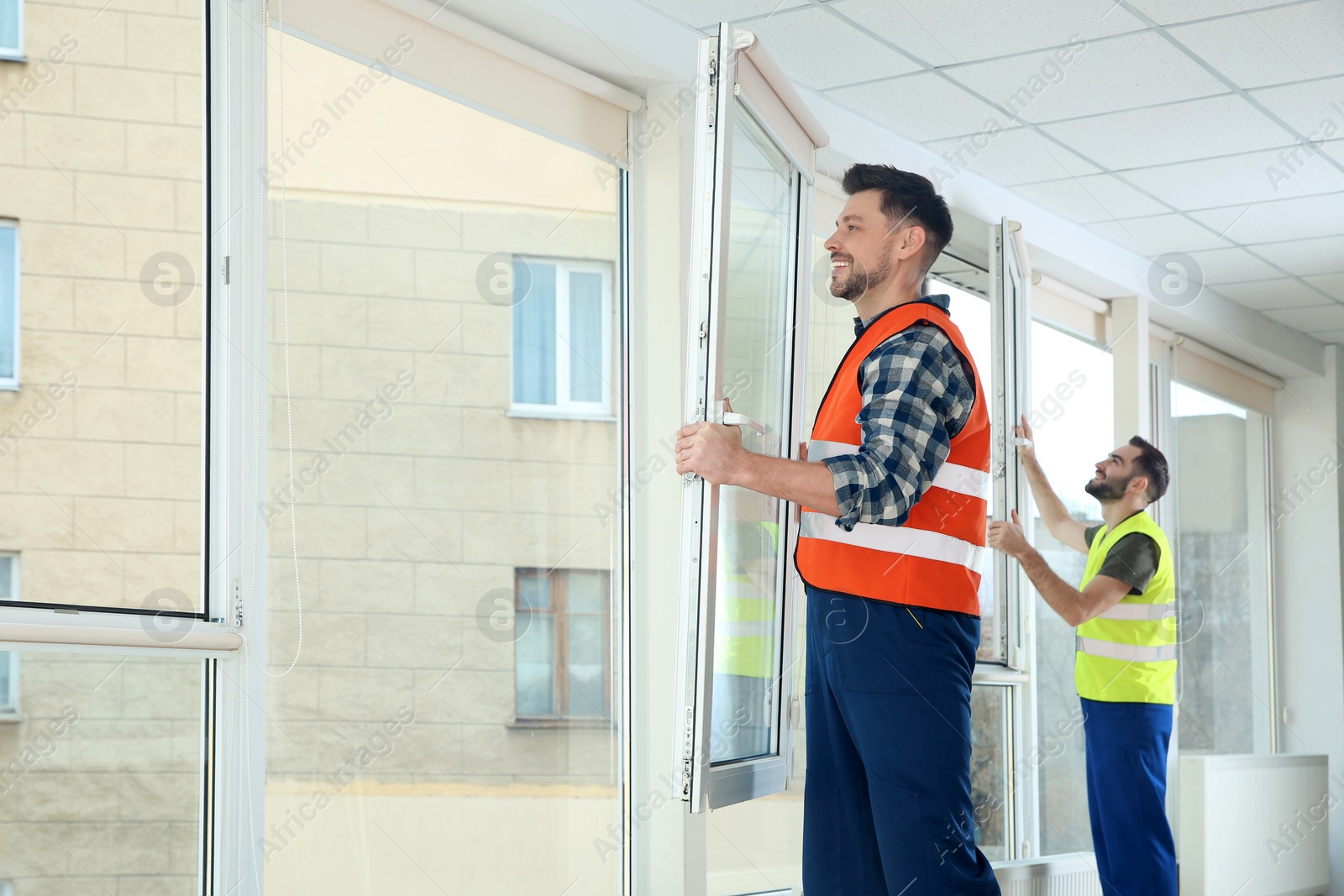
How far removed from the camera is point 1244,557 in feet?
23.2

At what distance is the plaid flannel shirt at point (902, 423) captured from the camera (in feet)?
6.46

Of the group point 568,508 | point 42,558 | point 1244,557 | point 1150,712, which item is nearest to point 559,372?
point 568,508

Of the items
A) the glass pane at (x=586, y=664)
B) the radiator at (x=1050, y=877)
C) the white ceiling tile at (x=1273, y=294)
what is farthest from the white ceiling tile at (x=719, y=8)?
the white ceiling tile at (x=1273, y=294)

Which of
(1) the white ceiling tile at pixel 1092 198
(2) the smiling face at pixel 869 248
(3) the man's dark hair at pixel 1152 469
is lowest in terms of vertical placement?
(3) the man's dark hair at pixel 1152 469

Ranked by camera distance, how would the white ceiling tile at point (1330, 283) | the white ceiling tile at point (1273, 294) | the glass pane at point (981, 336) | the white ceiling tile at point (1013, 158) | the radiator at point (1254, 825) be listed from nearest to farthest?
the white ceiling tile at point (1013, 158) < the glass pane at point (981, 336) < the radiator at point (1254, 825) < the white ceiling tile at point (1330, 283) < the white ceiling tile at point (1273, 294)

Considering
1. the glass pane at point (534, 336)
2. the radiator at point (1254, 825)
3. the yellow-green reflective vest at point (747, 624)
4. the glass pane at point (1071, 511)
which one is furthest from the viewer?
the glass pane at point (1071, 511)

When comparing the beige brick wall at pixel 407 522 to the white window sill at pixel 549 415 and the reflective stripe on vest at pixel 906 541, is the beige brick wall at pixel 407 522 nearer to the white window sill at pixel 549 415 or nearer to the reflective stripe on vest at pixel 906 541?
the white window sill at pixel 549 415

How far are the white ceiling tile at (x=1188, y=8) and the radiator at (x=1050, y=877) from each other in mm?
2590

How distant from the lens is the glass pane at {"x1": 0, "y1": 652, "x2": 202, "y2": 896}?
2.36m

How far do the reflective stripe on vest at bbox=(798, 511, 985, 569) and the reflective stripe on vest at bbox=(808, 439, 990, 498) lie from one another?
0.27 ft

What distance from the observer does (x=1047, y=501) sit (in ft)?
13.8

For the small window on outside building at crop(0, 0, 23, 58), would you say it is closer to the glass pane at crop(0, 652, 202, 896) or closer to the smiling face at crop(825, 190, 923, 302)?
the glass pane at crop(0, 652, 202, 896)

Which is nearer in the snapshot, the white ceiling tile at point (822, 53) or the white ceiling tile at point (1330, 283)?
the white ceiling tile at point (822, 53)

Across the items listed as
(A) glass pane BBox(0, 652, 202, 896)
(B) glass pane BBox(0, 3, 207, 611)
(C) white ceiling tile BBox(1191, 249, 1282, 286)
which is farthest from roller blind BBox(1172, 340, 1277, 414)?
(A) glass pane BBox(0, 652, 202, 896)
